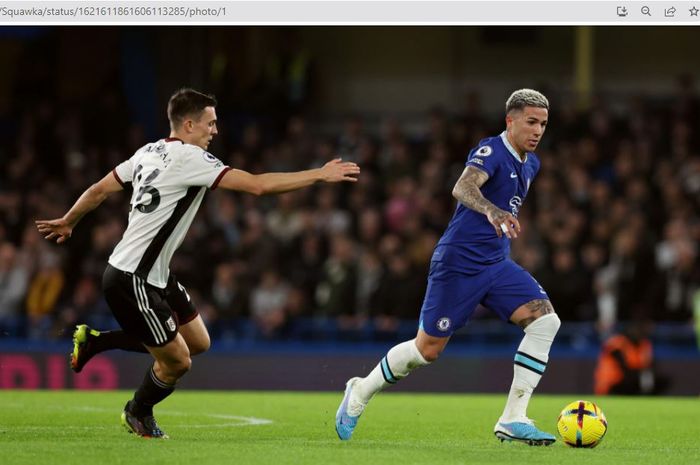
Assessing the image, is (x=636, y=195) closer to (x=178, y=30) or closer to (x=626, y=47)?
(x=626, y=47)

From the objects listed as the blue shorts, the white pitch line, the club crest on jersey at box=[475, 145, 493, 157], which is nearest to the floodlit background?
the white pitch line

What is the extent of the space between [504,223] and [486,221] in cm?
87

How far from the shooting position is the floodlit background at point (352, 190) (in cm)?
1745

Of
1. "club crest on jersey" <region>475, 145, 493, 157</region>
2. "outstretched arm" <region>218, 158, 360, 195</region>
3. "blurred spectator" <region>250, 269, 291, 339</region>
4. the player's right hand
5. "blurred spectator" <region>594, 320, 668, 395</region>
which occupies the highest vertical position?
"club crest on jersey" <region>475, 145, 493, 157</region>

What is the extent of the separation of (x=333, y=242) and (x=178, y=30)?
7488mm

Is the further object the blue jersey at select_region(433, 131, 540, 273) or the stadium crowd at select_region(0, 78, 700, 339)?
the stadium crowd at select_region(0, 78, 700, 339)

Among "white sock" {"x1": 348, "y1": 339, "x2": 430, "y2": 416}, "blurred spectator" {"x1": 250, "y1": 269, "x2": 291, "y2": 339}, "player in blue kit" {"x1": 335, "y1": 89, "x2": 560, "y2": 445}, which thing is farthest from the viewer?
"blurred spectator" {"x1": 250, "y1": 269, "x2": 291, "y2": 339}

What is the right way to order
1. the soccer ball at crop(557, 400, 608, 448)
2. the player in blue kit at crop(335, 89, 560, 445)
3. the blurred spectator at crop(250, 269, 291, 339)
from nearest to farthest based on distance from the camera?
the soccer ball at crop(557, 400, 608, 448) < the player in blue kit at crop(335, 89, 560, 445) < the blurred spectator at crop(250, 269, 291, 339)

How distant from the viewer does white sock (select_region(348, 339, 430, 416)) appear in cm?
912

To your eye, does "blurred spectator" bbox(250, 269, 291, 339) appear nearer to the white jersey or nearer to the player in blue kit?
the player in blue kit

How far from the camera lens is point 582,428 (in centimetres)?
891

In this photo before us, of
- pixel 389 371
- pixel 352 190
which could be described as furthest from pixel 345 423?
pixel 352 190

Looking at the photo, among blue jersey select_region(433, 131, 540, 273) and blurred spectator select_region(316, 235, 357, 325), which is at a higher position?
blue jersey select_region(433, 131, 540, 273)

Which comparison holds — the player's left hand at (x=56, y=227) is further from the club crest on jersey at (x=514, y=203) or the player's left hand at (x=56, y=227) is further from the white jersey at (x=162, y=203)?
the club crest on jersey at (x=514, y=203)
